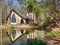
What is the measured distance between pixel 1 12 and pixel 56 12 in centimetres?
1581

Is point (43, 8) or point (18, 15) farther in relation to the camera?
point (18, 15)

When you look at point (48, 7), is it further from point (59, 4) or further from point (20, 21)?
point (20, 21)

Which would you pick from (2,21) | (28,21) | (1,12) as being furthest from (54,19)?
(1,12)

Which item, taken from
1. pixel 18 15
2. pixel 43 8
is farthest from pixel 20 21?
pixel 43 8

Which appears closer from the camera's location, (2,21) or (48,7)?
(48,7)

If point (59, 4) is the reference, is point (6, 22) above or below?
below

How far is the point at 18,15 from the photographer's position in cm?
4256

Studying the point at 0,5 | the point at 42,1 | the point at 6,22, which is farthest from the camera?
the point at 0,5

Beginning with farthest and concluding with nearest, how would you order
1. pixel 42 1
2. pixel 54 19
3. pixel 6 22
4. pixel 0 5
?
1. pixel 0 5
2. pixel 6 22
3. pixel 42 1
4. pixel 54 19

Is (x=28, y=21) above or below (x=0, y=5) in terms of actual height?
below

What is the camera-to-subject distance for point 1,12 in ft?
153

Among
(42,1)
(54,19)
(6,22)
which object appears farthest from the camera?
(6,22)

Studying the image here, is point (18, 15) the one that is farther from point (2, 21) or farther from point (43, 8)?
point (43, 8)

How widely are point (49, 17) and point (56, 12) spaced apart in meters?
1.43
